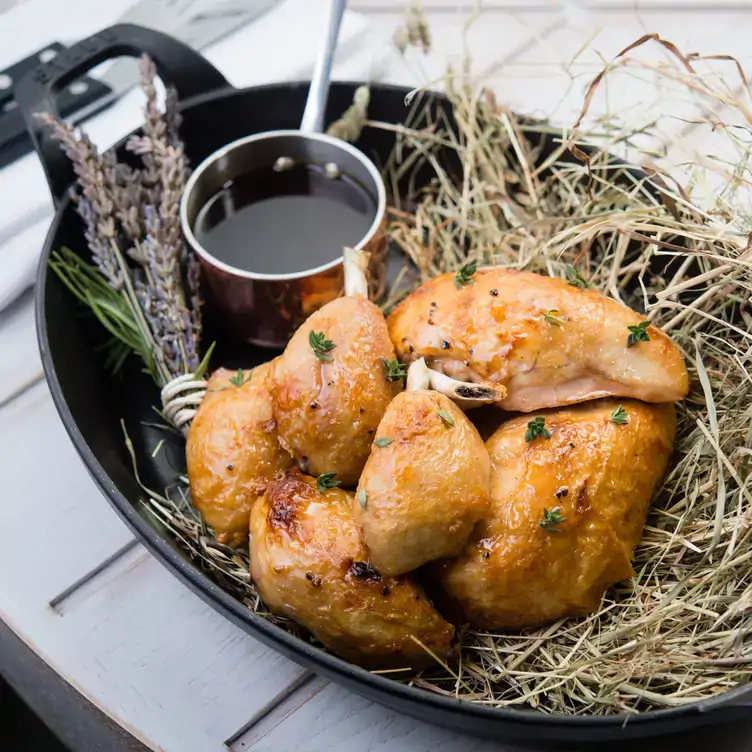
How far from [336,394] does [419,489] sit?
0.21 m

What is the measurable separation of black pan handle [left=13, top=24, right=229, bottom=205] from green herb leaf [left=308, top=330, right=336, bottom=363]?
0.81m

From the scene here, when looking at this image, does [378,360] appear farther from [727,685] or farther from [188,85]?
[188,85]

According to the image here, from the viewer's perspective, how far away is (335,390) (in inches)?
50.5

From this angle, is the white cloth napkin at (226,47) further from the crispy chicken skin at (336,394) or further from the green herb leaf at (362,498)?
the green herb leaf at (362,498)

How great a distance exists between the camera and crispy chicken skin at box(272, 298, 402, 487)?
4.22ft

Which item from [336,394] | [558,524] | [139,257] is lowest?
[558,524]

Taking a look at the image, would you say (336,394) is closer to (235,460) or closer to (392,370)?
(392,370)

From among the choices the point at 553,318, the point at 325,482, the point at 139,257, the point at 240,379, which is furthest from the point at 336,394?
the point at 139,257

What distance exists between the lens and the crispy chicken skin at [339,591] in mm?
1204

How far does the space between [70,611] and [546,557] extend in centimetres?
90

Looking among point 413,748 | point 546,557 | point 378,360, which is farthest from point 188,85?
point 413,748

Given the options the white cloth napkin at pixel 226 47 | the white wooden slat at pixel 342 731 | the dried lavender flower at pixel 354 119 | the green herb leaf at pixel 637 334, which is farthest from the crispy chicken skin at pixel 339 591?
the white cloth napkin at pixel 226 47

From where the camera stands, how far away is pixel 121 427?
1.64 metres

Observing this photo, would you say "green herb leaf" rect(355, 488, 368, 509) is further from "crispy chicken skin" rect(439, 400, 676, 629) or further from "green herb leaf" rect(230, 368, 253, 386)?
"green herb leaf" rect(230, 368, 253, 386)
